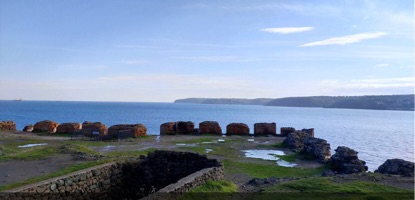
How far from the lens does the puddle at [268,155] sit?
24.6 meters

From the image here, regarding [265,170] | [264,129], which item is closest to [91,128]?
[264,129]

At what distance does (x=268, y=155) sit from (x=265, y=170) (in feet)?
22.8

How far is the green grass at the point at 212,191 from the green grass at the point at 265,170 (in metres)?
4.71

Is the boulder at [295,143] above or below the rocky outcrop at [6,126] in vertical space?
below

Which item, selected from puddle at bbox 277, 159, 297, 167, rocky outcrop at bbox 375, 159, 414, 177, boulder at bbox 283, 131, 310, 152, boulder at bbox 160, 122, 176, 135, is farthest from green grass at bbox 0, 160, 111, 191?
boulder at bbox 160, 122, 176, 135

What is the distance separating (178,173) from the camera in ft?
57.8

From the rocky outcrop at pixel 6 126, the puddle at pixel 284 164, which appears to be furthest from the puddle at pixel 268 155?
the rocky outcrop at pixel 6 126

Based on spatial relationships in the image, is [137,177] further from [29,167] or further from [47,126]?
[47,126]

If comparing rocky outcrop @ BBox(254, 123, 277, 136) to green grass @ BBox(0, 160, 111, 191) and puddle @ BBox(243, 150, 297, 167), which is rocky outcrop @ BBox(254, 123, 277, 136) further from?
green grass @ BBox(0, 160, 111, 191)

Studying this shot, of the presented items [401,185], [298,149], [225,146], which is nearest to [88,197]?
[401,185]

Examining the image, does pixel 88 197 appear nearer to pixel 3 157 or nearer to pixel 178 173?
pixel 178 173

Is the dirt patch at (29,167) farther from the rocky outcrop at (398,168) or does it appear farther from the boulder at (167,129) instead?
the boulder at (167,129)

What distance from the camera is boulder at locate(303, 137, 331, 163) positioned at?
26278mm

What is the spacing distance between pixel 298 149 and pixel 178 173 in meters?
16.5
